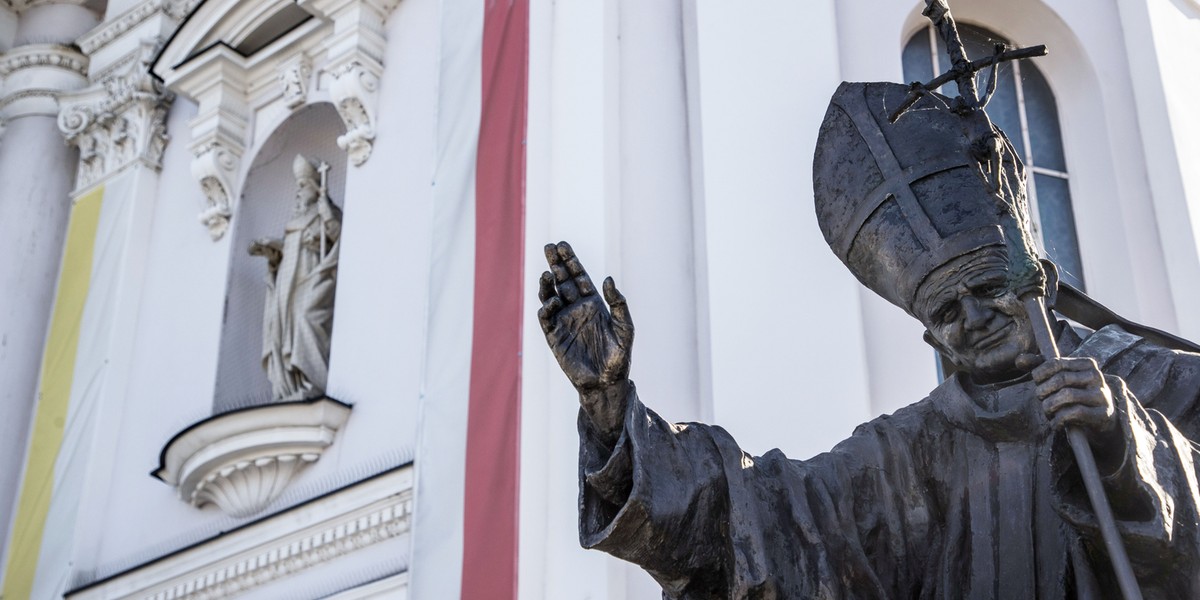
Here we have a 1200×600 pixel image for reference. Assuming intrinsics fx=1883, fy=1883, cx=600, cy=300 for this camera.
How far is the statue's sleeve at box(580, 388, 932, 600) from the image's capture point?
3.80 m

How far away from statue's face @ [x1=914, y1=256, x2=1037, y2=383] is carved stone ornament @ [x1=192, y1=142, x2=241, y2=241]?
840 centimetres

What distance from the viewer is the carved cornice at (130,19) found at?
13430mm

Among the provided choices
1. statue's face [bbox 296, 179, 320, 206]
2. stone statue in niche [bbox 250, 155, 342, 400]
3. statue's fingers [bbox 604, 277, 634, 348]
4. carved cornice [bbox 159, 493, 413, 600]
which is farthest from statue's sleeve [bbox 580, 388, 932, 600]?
statue's face [bbox 296, 179, 320, 206]

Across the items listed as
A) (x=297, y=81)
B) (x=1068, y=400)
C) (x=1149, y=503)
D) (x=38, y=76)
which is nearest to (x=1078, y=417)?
(x=1068, y=400)

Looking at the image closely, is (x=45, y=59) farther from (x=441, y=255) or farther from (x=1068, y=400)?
(x=1068, y=400)

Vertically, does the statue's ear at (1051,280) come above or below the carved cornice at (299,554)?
below

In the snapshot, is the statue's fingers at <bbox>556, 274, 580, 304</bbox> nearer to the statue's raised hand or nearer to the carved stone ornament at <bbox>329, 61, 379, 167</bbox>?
the statue's raised hand

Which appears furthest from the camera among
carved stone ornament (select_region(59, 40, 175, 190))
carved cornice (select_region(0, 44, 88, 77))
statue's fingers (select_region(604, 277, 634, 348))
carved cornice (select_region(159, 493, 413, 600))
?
carved cornice (select_region(0, 44, 88, 77))

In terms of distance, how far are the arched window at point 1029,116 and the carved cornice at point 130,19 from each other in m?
5.88

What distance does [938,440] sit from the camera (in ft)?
13.8

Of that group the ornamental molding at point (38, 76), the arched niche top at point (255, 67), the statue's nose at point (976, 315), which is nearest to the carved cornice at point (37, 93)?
the ornamental molding at point (38, 76)

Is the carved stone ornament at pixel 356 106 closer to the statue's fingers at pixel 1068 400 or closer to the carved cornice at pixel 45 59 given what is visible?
the carved cornice at pixel 45 59

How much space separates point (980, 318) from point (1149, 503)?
2.22 feet

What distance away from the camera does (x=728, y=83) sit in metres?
8.39
